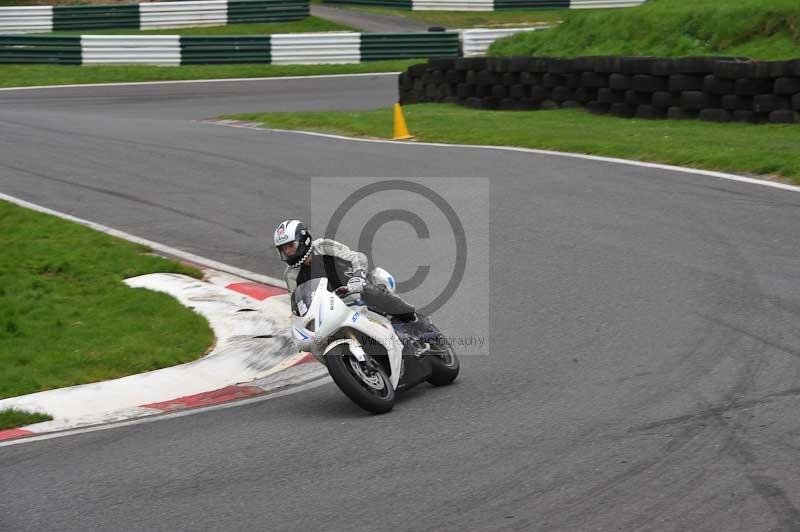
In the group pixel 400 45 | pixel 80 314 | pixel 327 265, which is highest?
pixel 400 45

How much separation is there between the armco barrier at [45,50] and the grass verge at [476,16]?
43.8 feet

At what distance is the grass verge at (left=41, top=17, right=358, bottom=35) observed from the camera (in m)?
36.0

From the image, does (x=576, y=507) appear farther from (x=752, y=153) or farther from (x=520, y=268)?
(x=752, y=153)

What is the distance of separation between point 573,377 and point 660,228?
4229mm

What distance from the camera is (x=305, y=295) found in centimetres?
743

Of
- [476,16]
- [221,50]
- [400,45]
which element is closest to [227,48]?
[221,50]

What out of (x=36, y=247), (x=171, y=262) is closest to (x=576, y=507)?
(x=171, y=262)

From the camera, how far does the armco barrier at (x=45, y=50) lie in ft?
102

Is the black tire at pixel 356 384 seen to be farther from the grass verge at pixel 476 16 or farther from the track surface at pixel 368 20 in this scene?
the grass verge at pixel 476 16

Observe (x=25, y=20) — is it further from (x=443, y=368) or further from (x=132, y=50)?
(x=443, y=368)

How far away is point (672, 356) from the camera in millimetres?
7754

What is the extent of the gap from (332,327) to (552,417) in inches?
60.9

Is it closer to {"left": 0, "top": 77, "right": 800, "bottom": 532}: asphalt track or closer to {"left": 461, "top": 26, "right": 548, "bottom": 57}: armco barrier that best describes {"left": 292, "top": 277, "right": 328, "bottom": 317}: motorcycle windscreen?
{"left": 0, "top": 77, "right": 800, "bottom": 532}: asphalt track

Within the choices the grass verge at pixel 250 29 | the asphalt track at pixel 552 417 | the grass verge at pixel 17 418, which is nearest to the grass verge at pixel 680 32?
the asphalt track at pixel 552 417
